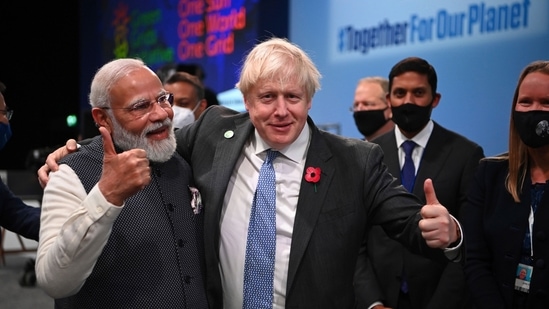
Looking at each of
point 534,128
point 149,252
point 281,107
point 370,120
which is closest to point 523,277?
point 534,128

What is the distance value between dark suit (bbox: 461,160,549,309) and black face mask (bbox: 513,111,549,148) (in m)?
0.14

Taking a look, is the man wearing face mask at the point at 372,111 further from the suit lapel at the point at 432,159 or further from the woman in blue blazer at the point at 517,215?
the woman in blue blazer at the point at 517,215

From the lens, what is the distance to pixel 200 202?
2500 mm

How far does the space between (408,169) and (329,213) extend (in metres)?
1.11

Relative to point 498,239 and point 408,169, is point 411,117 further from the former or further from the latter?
point 498,239

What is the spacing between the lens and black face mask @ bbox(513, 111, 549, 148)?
2.75 m

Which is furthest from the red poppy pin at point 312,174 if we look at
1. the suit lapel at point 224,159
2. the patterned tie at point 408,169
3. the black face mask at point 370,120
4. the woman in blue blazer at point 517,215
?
the black face mask at point 370,120

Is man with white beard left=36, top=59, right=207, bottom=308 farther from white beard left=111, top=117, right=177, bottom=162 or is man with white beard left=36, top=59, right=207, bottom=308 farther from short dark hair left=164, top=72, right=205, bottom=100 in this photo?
short dark hair left=164, top=72, right=205, bottom=100

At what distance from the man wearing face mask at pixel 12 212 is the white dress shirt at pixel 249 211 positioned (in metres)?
0.98

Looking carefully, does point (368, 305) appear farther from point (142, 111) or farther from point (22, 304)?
point (22, 304)

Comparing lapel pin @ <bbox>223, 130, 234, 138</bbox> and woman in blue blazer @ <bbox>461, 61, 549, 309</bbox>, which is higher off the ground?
lapel pin @ <bbox>223, 130, 234, 138</bbox>

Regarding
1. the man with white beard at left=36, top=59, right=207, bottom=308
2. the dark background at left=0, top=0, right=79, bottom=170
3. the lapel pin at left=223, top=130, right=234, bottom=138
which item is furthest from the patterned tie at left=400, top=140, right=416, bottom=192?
the dark background at left=0, top=0, right=79, bottom=170

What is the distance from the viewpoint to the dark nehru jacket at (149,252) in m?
2.24

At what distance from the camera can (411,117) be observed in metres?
3.47
